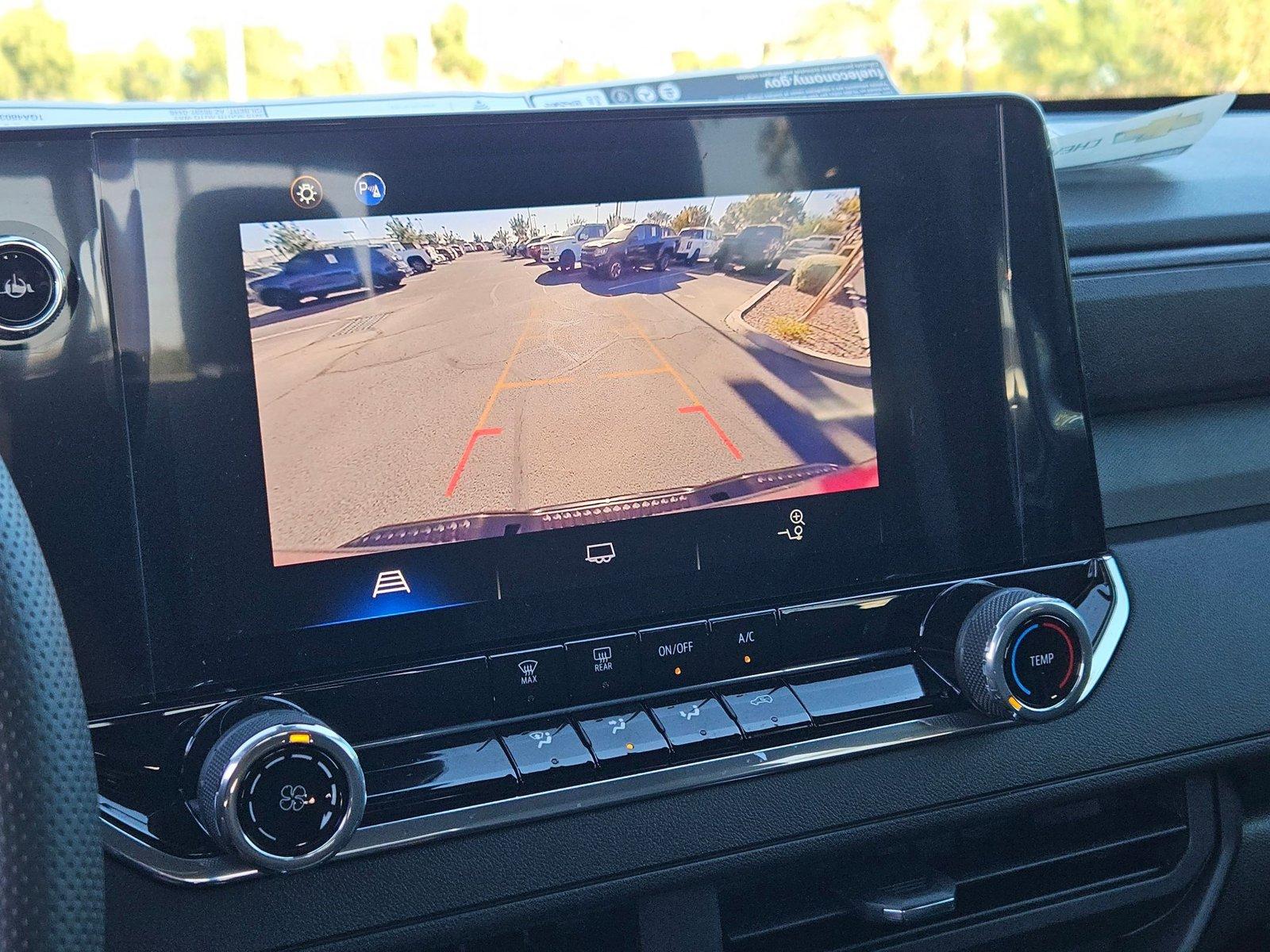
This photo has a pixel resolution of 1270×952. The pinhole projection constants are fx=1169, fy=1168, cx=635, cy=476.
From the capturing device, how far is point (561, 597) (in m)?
1.05

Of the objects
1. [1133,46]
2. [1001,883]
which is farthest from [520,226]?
[1133,46]

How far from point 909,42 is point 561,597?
2.72 feet

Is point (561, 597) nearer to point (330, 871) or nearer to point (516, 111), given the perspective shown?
point (330, 871)

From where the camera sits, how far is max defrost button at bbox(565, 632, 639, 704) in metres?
1.05

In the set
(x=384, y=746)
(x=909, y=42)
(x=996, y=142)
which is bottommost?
(x=384, y=746)

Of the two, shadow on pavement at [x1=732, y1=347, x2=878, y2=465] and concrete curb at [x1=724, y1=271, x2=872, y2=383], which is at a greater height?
concrete curb at [x1=724, y1=271, x2=872, y2=383]

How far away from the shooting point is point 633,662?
3.48 ft

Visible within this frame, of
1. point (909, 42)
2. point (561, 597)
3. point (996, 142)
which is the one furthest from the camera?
point (909, 42)

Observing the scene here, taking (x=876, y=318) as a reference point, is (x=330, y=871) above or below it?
below

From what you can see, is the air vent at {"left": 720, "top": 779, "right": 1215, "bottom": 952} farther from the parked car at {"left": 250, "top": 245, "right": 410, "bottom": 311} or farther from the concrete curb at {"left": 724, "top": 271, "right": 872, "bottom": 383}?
the parked car at {"left": 250, "top": 245, "right": 410, "bottom": 311}

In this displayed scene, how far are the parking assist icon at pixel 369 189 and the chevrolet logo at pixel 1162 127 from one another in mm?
997

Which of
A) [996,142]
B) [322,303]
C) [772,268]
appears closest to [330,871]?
[322,303]

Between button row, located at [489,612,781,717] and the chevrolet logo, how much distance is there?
33.2 inches

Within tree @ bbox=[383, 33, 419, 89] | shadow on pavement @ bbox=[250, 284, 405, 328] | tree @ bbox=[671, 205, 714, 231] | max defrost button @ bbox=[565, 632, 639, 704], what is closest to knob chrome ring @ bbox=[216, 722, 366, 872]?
max defrost button @ bbox=[565, 632, 639, 704]
